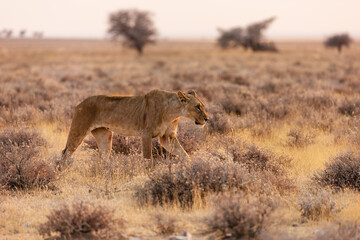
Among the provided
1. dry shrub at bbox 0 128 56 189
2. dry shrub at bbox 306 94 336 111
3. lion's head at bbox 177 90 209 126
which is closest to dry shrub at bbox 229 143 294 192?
lion's head at bbox 177 90 209 126

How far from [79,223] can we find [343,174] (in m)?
3.72

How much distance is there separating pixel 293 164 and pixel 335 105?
19.9ft

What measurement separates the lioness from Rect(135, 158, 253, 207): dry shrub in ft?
3.39

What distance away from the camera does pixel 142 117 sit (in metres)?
7.19

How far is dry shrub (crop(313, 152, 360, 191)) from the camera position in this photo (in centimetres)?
631

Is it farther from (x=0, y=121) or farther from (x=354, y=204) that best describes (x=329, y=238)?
(x=0, y=121)

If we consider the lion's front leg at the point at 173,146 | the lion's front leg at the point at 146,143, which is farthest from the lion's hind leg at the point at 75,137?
the lion's front leg at the point at 173,146

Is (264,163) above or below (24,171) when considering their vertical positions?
below

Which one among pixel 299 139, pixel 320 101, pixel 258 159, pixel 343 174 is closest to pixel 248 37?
pixel 320 101

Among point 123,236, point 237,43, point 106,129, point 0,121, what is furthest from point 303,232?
point 237,43

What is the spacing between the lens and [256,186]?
18.7 ft

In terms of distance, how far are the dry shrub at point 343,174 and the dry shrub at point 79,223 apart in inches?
126

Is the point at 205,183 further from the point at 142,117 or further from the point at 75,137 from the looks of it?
the point at 75,137

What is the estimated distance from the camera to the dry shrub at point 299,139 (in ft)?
30.1
